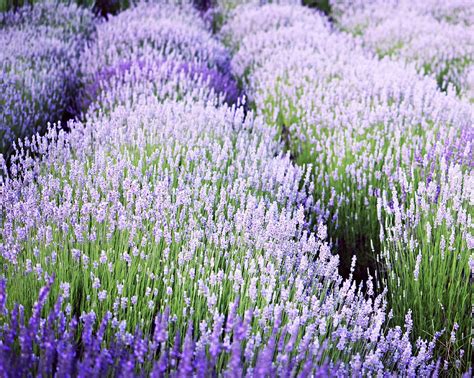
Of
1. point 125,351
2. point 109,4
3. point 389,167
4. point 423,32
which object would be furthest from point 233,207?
point 109,4

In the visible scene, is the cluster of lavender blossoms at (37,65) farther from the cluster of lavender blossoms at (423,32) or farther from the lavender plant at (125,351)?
the cluster of lavender blossoms at (423,32)

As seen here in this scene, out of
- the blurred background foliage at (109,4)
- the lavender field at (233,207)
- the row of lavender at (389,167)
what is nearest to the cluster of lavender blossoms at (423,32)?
the lavender field at (233,207)

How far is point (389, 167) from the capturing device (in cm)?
291

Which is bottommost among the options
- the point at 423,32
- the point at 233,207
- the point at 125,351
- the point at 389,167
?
the point at 125,351

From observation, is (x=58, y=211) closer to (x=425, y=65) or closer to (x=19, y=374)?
(x=19, y=374)

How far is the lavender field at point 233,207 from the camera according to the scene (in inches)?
63.2

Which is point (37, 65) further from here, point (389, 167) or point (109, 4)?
point (109, 4)

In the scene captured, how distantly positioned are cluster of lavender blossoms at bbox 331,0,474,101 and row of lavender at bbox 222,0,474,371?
67 cm

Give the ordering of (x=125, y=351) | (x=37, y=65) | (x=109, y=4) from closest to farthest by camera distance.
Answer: (x=125, y=351), (x=37, y=65), (x=109, y=4)

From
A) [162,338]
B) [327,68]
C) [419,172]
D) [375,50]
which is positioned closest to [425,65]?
[375,50]

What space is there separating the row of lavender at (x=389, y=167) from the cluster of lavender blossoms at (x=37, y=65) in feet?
5.56

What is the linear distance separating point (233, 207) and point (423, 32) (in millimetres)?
5314

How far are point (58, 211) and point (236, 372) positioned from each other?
1125 mm

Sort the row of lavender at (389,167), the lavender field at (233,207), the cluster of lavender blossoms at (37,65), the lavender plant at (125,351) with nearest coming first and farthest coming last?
1. the lavender plant at (125,351)
2. the lavender field at (233,207)
3. the row of lavender at (389,167)
4. the cluster of lavender blossoms at (37,65)
